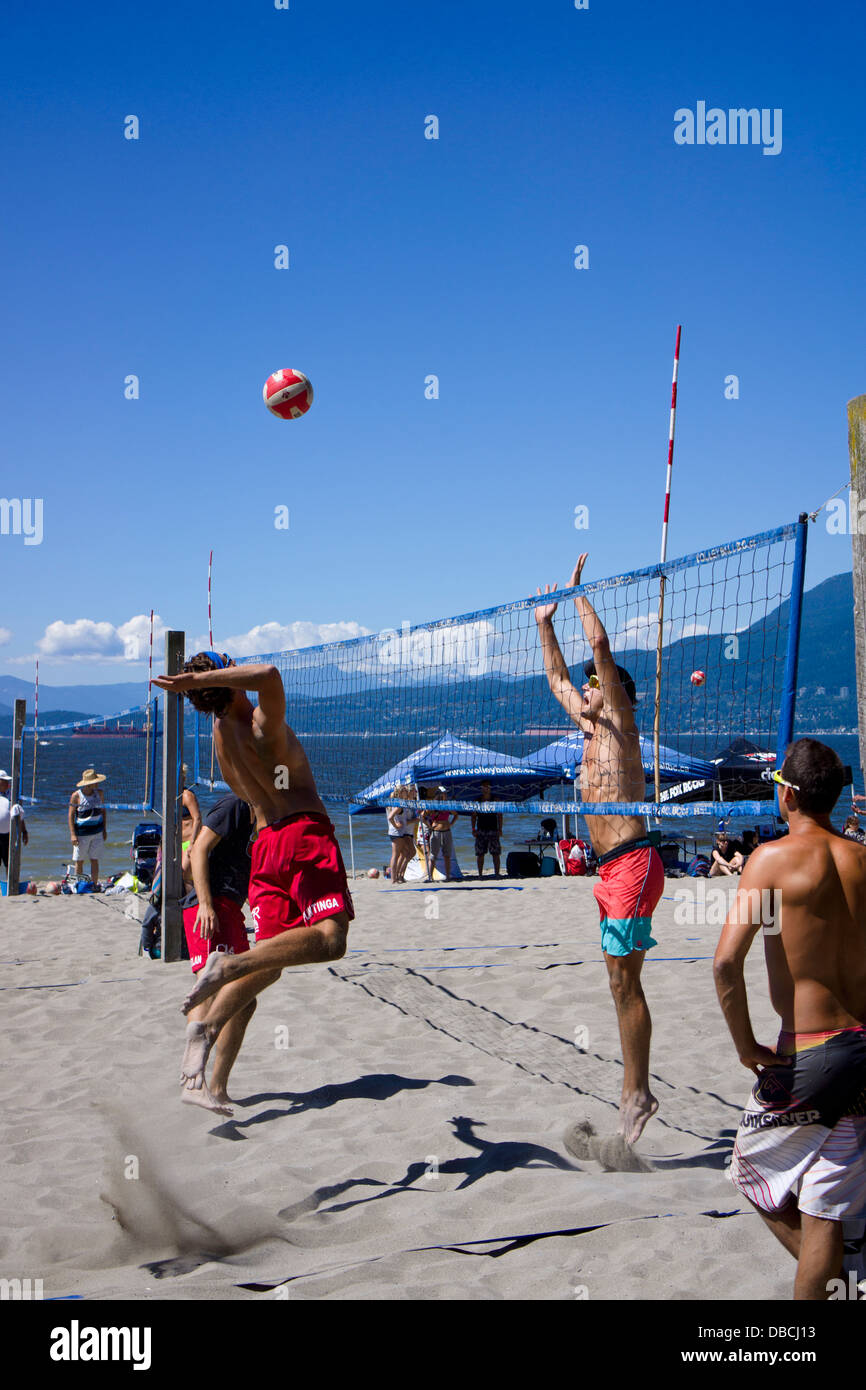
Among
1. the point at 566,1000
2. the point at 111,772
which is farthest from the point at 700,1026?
the point at 111,772

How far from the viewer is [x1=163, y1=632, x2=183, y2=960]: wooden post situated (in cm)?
608

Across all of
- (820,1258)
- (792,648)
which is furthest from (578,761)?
(820,1258)

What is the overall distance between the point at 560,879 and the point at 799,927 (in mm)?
10487

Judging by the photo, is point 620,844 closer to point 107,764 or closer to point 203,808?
point 203,808

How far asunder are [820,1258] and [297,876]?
205 centimetres

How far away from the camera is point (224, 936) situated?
163 inches

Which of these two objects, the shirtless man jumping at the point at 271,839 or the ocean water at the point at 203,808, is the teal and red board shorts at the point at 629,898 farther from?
the ocean water at the point at 203,808

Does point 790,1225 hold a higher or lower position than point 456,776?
lower

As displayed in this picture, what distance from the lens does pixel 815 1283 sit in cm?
191

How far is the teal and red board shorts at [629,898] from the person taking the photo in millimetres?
3391

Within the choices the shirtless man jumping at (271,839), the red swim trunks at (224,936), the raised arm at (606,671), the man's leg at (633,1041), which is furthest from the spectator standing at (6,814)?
the man's leg at (633,1041)

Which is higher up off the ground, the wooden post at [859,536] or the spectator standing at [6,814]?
the wooden post at [859,536]

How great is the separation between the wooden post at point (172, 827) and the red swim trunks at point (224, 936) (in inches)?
74.9

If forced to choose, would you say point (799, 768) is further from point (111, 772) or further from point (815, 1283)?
point (111, 772)
